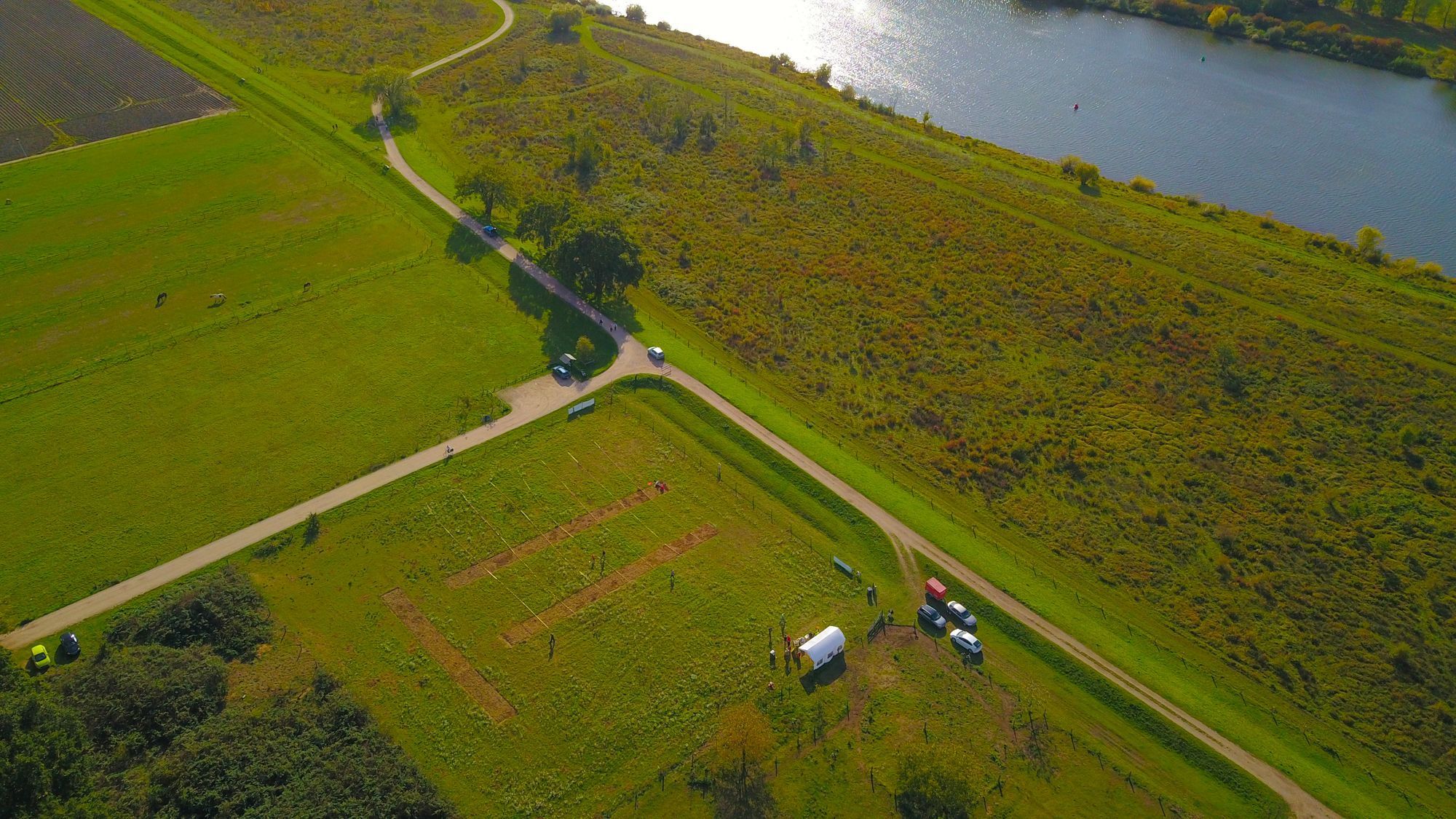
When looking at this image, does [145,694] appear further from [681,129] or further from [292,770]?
[681,129]

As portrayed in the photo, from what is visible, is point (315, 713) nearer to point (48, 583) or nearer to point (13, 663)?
point (13, 663)

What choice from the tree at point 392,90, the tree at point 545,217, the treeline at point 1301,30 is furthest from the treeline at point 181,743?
the treeline at point 1301,30

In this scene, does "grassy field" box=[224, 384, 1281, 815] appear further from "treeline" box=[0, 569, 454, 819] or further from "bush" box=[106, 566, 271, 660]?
"treeline" box=[0, 569, 454, 819]

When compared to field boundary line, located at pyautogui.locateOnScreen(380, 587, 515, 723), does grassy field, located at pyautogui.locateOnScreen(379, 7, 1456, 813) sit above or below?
above

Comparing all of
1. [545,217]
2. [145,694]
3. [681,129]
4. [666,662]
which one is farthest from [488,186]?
[145,694]

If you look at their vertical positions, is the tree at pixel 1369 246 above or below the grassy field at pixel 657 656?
above

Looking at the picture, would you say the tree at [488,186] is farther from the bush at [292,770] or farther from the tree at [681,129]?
the bush at [292,770]

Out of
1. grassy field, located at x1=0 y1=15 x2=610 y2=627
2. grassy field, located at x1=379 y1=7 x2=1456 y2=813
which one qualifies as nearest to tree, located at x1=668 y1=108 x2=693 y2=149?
grassy field, located at x1=379 y1=7 x2=1456 y2=813

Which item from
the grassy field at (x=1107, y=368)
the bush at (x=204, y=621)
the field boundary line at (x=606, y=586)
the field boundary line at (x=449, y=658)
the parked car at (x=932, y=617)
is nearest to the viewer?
the field boundary line at (x=449, y=658)
